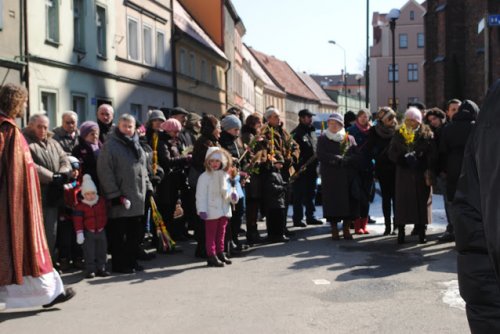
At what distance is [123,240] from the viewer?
365 inches

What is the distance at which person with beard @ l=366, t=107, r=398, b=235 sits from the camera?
12.2 metres

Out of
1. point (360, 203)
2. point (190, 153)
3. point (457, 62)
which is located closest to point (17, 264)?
point (190, 153)

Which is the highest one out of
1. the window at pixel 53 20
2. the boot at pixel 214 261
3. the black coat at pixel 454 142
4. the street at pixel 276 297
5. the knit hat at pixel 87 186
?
the window at pixel 53 20

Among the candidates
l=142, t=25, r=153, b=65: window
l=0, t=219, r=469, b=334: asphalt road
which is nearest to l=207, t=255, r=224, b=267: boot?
l=0, t=219, r=469, b=334: asphalt road

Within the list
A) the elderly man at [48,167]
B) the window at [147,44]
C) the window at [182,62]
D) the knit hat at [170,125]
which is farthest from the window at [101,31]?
the elderly man at [48,167]

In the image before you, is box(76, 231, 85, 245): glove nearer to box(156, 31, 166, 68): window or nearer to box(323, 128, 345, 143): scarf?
box(323, 128, 345, 143): scarf

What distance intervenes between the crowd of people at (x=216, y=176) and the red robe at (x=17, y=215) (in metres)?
0.61

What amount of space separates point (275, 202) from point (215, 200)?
205 cm

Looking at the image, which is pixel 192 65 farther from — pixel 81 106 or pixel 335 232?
pixel 335 232

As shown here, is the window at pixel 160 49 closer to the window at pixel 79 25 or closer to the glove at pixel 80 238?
the window at pixel 79 25

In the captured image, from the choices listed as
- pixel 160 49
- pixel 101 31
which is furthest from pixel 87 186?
pixel 160 49

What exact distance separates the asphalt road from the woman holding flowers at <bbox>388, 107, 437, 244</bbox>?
0.54 metres

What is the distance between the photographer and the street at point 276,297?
643 cm

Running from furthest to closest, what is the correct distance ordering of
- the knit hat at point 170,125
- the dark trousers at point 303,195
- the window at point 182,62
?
1. the window at point 182,62
2. the dark trousers at point 303,195
3. the knit hat at point 170,125
